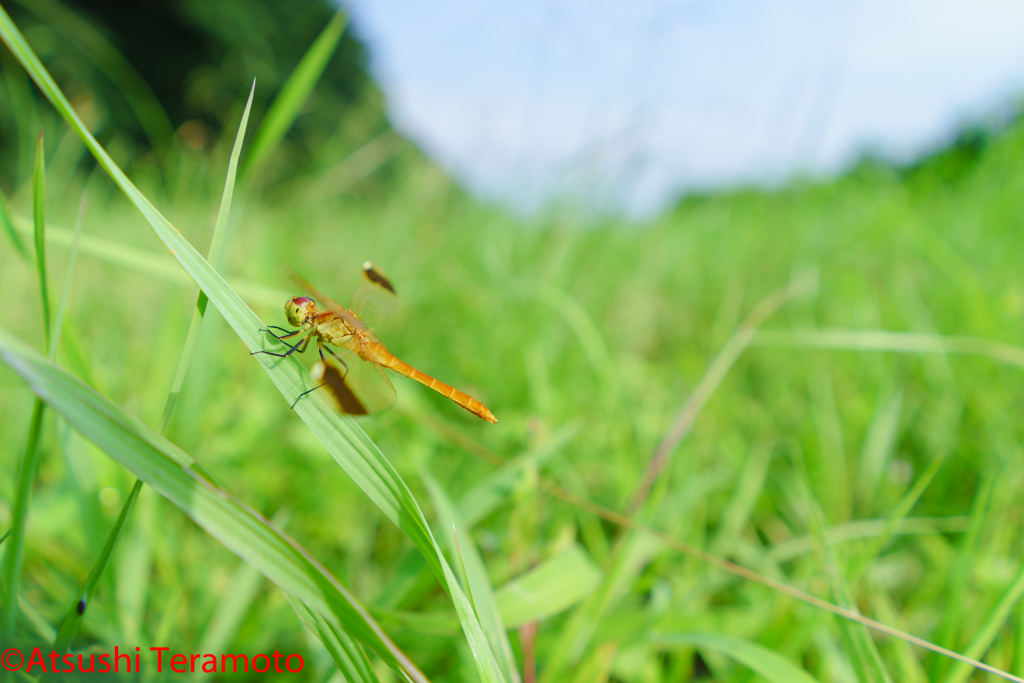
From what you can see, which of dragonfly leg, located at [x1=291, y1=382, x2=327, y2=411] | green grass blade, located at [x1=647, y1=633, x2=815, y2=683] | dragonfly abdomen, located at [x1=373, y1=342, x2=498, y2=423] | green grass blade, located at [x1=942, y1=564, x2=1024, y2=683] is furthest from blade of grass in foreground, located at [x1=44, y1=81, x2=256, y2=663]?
green grass blade, located at [x1=942, y1=564, x2=1024, y2=683]

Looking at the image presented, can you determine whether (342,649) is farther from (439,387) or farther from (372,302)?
(372,302)

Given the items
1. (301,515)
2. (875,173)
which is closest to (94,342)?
(301,515)

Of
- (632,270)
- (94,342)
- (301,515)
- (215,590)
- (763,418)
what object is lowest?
(763,418)

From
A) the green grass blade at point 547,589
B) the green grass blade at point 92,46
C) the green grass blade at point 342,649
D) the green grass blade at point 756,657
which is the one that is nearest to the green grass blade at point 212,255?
the green grass blade at point 342,649

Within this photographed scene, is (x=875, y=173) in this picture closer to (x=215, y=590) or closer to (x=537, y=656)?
(x=537, y=656)

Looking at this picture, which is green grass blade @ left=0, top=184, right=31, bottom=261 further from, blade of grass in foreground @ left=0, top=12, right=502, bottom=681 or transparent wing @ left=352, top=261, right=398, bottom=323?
transparent wing @ left=352, top=261, right=398, bottom=323
